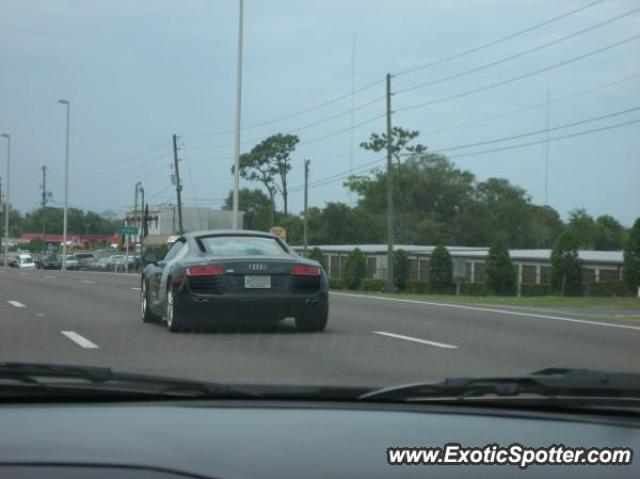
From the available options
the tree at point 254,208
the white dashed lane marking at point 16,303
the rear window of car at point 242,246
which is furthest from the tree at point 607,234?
the rear window of car at point 242,246

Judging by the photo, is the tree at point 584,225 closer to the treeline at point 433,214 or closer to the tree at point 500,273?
the treeline at point 433,214

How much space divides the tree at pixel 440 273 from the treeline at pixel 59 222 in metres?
62.9

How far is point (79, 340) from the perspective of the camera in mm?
12125

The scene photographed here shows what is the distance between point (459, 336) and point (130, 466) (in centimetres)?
1113

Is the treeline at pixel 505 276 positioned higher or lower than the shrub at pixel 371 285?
higher

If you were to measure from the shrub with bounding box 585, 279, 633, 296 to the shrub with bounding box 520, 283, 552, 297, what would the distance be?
2.60 metres

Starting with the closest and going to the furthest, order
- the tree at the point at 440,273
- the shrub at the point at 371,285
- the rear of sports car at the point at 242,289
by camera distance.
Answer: the rear of sports car at the point at 242,289 → the tree at the point at 440,273 → the shrub at the point at 371,285

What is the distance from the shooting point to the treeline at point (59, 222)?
12613 cm

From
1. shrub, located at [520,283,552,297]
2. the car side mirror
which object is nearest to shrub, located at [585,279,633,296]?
shrub, located at [520,283,552,297]

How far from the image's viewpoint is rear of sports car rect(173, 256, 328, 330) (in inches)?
487

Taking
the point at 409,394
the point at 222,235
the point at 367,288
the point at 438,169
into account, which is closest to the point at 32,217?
the point at 438,169

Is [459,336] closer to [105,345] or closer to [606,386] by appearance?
[105,345]

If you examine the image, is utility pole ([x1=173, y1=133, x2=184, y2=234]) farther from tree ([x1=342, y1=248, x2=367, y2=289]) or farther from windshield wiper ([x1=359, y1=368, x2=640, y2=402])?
windshield wiper ([x1=359, y1=368, x2=640, y2=402])

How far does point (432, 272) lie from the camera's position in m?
57.3
